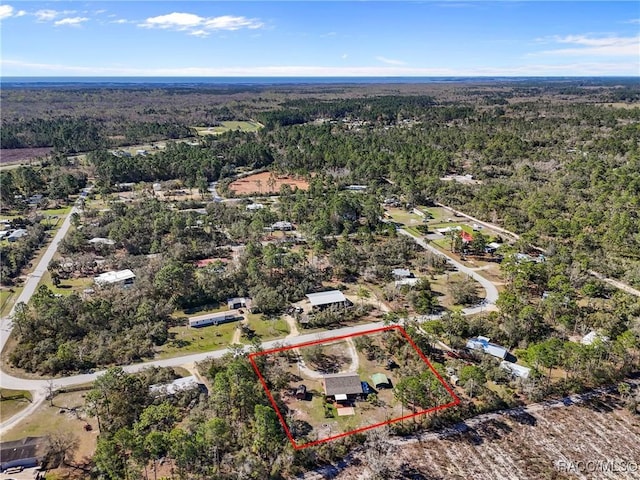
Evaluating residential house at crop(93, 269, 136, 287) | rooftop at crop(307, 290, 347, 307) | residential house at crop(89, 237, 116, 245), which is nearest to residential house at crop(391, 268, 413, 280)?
rooftop at crop(307, 290, 347, 307)

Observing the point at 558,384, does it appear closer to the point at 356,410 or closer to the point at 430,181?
the point at 356,410

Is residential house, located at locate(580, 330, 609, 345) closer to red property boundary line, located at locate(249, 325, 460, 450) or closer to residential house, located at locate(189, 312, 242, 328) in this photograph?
red property boundary line, located at locate(249, 325, 460, 450)

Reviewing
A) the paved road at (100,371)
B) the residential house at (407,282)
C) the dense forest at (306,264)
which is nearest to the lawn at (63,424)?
Answer: the paved road at (100,371)

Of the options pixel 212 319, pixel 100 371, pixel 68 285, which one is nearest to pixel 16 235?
pixel 68 285

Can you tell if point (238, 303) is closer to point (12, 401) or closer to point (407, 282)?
point (407, 282)

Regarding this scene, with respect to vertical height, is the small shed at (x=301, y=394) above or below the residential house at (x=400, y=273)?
below

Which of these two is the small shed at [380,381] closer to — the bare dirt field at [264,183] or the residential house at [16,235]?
the residential house at [16,235]
